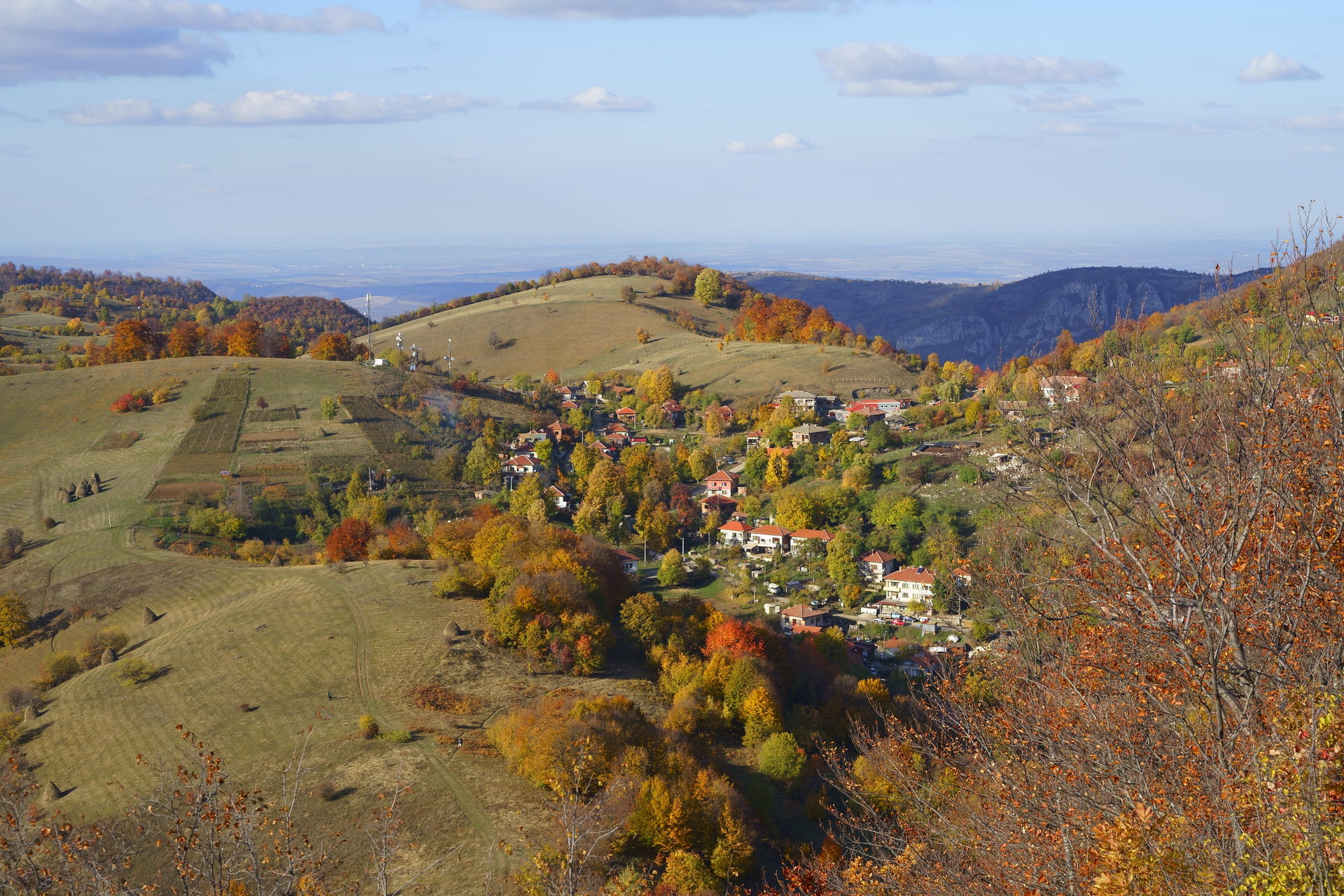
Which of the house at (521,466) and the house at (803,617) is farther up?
the house at (521,466)

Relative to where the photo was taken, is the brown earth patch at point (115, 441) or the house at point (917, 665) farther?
A: the brown earth patch at point (115, 441)

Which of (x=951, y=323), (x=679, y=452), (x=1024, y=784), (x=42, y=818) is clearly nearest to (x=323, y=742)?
(x=42, y=818)

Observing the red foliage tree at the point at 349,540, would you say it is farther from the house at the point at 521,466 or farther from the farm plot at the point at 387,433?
the house at the point at 521,466

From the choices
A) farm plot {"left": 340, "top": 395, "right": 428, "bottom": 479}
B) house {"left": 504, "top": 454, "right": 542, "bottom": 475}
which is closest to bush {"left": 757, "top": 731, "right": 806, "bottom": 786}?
farm plot {"left": 340, "top": 395, "right": 428, "bottom": 479}

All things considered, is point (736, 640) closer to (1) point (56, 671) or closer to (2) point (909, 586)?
(2) point (909, 586)

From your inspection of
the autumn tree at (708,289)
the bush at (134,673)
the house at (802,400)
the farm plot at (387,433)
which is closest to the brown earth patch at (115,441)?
the farm plot at (387,433)

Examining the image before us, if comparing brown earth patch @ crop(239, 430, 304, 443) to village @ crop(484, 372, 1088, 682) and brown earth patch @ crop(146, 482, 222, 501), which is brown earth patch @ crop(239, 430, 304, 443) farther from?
village @ crop(484, 372, 1088, 682)
